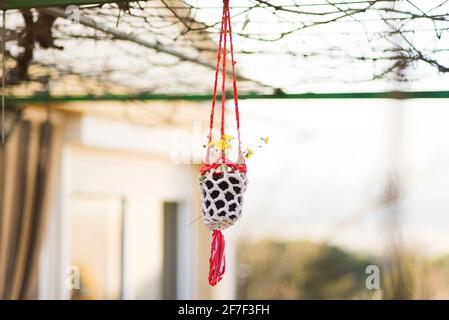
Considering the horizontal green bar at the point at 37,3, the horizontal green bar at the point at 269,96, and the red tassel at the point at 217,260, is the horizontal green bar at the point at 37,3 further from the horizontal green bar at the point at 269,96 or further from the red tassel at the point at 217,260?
the horizontal green bar at the point at 269,96

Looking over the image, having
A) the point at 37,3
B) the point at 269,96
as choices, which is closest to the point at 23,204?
the point at 269,96

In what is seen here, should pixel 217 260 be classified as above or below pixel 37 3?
below

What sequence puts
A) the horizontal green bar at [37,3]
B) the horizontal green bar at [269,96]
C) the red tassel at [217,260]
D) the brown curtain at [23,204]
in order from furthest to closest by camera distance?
the brown curtain at [23,204], the horizontal green bar at [269,96], the horizontal green bar at [37,3], the red tassel at [217,260]

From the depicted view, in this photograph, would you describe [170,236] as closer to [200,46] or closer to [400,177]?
[400,177]

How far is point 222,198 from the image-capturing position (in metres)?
2.59

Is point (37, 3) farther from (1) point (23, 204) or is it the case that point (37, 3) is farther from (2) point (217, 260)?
(1) point (23, 204)

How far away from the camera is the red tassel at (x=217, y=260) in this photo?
8.34ft

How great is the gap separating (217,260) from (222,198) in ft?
0.57

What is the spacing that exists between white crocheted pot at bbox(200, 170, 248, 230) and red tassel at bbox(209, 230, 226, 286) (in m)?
0.03

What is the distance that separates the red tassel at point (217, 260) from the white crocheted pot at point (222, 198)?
0.03 metres

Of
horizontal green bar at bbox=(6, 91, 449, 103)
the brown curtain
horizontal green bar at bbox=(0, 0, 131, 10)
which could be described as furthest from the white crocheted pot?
the brown curtain

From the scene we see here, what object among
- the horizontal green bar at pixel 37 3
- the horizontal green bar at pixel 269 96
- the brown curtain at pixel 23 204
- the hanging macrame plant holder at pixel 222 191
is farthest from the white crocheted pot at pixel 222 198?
the brown curtain at pixel 23 204

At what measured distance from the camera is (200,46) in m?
4.06
